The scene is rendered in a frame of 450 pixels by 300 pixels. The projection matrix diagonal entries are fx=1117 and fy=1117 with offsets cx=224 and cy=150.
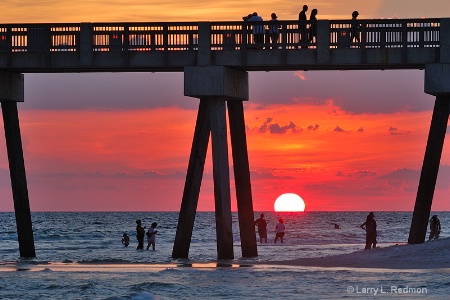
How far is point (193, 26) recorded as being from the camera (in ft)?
133

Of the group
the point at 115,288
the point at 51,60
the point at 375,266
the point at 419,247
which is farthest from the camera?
the point at 51,60

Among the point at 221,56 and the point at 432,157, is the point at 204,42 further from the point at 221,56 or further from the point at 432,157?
the point at 432,157

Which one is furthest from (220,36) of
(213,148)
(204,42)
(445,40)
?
(445,40)

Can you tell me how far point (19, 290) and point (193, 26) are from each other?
45.2 feet

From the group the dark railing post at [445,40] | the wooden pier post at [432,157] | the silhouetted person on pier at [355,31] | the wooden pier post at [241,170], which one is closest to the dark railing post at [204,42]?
the wooden pier post at [241,170]

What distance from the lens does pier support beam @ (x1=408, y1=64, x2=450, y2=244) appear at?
129 ft

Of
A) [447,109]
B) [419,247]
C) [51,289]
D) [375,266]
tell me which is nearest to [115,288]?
[51,289]

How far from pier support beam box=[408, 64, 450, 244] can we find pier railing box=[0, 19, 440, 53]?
1.21m

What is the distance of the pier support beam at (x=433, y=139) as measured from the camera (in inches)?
1547

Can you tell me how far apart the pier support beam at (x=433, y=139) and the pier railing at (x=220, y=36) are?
3.95 ft

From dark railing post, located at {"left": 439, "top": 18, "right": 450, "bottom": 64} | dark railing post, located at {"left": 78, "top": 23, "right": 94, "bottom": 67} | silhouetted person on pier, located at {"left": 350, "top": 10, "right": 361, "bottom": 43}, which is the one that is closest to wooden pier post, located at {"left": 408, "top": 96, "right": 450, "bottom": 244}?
dark railing post, located at {"left": 439, "top": 18, "right": 450, "bottom": 64}

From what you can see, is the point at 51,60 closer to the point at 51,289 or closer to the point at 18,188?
the point at 18,188

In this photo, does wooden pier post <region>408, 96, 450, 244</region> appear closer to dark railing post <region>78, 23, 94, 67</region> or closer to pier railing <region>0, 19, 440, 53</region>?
pier railing <region>0, 19, 440, 53</region>

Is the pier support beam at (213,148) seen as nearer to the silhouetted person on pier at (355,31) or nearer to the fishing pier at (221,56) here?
the fishing pier at (221,56)
